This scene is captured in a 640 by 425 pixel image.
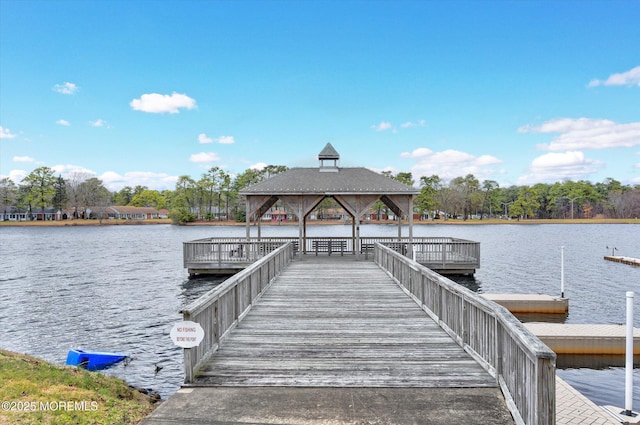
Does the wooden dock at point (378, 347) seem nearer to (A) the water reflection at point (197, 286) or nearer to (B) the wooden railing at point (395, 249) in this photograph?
(A) the water reflection at point (197, 286)

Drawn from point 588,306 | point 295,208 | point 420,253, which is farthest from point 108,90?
point 588,306

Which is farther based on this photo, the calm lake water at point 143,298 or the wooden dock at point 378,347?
the calm lake water at point 143,298

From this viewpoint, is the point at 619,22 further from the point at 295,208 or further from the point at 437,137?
the point at 295,208

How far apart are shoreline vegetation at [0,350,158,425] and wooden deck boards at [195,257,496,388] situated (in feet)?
4.42

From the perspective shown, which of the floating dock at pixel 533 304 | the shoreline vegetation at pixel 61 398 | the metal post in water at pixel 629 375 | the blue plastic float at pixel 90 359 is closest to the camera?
the shoreline vegetation at pixel 61 398

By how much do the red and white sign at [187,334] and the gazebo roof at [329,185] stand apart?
14.0 metres

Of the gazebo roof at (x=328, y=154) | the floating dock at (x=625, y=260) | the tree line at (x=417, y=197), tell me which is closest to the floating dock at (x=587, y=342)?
the gazebo roof at (x=328, y=154)

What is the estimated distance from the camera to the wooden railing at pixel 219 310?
193 inches

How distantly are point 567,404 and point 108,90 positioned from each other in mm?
69580

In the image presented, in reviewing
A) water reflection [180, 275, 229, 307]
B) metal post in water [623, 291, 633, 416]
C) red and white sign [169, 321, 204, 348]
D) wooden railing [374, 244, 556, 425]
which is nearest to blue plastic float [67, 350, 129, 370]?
red and white sign [169, 321, 204, 348]

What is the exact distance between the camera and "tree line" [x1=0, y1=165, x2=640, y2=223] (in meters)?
95.4

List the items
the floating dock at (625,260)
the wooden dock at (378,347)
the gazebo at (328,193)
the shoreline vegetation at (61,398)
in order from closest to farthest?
the wooden dock at (378,347)
the shoreline vegetation at (61,398)
the gazebo at (328,193)
the floating dock at (625,260)

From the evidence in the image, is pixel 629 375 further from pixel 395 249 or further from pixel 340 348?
pixel 395 249

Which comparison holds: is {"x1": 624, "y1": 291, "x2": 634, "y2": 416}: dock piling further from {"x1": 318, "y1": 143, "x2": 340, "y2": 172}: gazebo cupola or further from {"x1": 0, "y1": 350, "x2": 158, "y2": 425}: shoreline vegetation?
{"x1": 318, "y1": 143, "x2": 340, "y2": 172}: gazebo cupola
